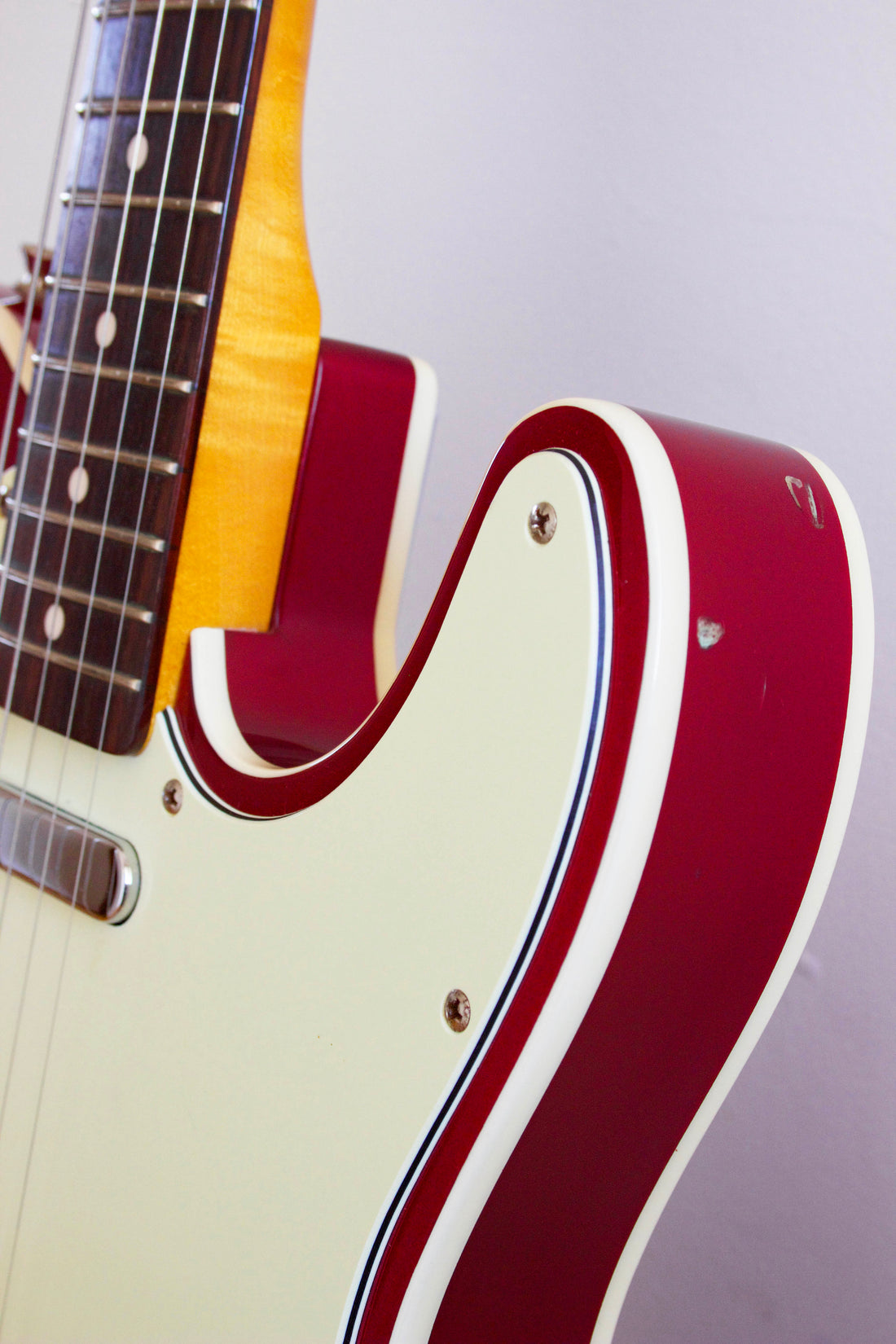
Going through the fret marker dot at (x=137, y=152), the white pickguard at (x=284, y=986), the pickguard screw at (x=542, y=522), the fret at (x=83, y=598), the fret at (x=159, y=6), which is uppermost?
the fret at (x=159, y=6)

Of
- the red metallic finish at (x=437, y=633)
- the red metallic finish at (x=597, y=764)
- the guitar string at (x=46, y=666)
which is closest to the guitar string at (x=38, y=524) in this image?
the guitar string at (x=46, y=666)

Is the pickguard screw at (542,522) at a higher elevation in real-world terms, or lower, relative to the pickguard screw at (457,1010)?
higher

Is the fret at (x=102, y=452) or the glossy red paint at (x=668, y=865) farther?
the fret at (x=102, y=452)

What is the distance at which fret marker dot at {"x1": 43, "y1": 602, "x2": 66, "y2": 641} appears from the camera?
20.5 inches

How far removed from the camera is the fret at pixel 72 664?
49cm

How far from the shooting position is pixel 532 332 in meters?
0.75

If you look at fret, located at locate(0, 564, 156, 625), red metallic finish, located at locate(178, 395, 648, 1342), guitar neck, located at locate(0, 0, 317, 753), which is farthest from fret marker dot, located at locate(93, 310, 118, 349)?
red metallic finish, located at locate(178, 395, 648, 1342)

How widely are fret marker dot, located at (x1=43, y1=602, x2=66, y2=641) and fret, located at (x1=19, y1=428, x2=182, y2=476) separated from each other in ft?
0.22

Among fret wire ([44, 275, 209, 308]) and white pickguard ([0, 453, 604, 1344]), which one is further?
fret wire ([44, 275, 209, 308])

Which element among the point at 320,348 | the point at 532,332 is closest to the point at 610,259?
the point at 532,332

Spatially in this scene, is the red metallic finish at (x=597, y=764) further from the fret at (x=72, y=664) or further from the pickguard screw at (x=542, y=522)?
the fret at (x=72, y=664)

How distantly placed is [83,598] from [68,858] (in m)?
0.11

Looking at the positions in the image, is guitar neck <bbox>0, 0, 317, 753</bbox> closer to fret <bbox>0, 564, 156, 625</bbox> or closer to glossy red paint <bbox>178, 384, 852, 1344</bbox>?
fret <bbox>0, 564, 156, 625</bbox>

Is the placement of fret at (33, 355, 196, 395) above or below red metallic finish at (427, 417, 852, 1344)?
above
